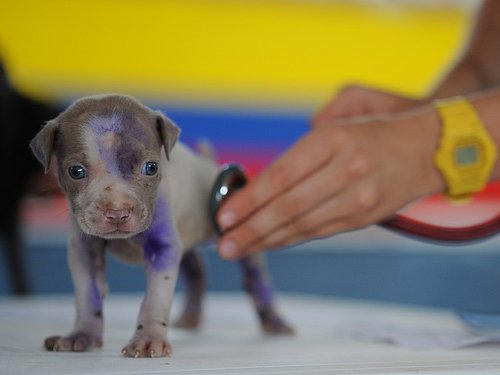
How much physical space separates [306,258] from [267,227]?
2.32 metres

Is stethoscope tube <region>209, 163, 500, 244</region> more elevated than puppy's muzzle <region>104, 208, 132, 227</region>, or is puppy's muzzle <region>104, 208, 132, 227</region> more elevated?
stethoscope tube <region>209, 163, 500, 244</region>

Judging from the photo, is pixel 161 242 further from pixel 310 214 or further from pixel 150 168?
pixel 310 214

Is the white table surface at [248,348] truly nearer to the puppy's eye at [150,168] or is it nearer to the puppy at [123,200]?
the puppy at [123,200]

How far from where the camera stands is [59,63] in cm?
382

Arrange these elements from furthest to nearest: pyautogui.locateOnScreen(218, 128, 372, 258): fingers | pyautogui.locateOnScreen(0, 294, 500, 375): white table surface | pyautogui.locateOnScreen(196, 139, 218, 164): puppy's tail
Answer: pyautogui.locateOnScreen(196, 139, 218, 164): puppy's tail
pyautogui.locateOnScreen(218, 128, 372, 258): fingers
pyautogui.locateOnScreen(0, 294, 500, 375): white table surface

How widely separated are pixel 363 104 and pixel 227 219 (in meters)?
0.43

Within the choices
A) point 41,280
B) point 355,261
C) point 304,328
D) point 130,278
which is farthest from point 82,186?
point 355,261

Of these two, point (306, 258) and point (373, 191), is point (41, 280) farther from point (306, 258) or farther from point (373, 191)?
point (373, 191)

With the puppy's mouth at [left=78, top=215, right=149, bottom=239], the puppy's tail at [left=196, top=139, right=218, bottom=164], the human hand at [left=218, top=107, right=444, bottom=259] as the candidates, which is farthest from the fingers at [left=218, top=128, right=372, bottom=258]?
the puppy's mouth at [left=78, top=215, right=149, bottom=239]

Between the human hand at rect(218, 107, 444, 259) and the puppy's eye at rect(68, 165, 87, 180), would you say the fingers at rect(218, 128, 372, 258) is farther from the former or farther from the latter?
the puppy's eye at rect(68, 165, 87, 180)

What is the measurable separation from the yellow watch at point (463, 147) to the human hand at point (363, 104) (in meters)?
0.35

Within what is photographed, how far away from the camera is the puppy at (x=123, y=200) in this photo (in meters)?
0.61

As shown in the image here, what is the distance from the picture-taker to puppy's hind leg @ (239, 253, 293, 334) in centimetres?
99

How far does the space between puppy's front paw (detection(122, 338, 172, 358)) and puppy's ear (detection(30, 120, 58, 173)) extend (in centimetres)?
17
